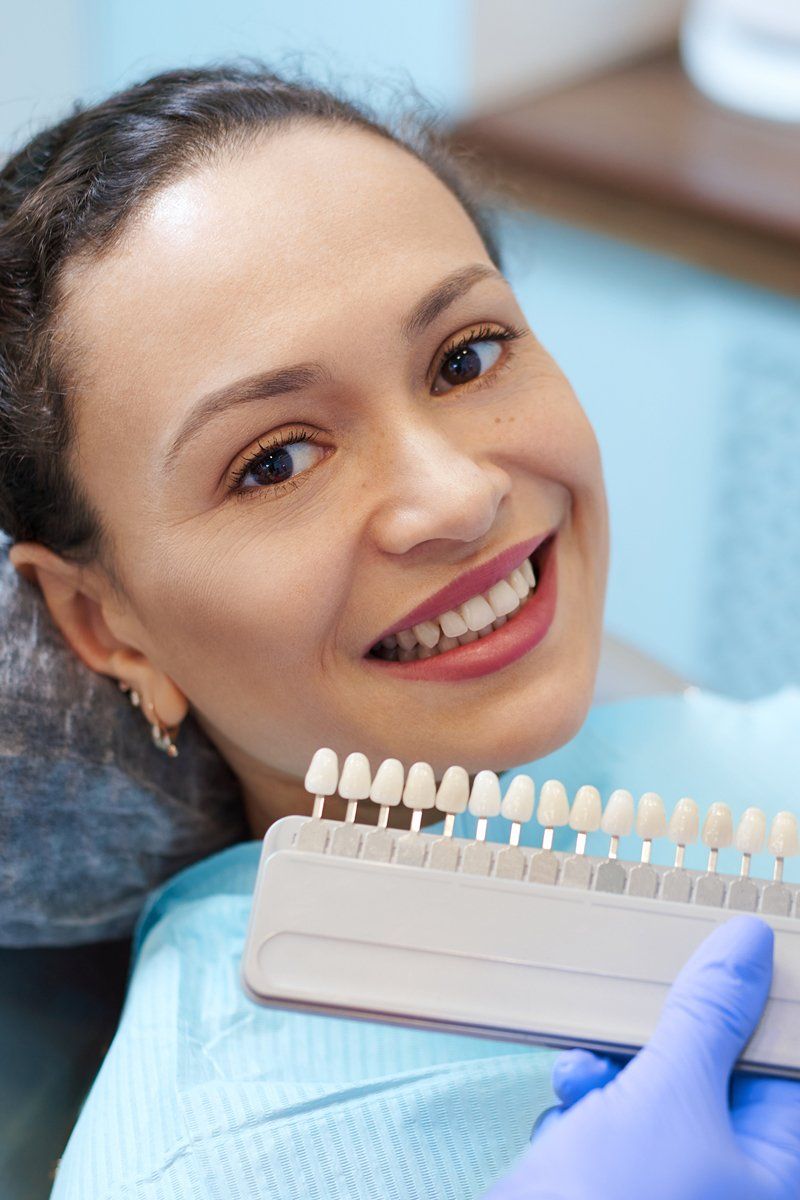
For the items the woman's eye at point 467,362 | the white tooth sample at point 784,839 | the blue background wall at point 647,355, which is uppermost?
the woman's eye at point 467,362

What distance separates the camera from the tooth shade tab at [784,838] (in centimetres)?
74

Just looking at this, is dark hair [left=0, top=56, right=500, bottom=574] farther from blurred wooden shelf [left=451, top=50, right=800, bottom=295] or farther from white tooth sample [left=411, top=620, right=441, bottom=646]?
blurred wooden shelf [left=451, top=50, right=800, bottom=295]

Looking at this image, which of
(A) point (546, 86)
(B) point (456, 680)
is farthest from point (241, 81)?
(A) point (546, 86)

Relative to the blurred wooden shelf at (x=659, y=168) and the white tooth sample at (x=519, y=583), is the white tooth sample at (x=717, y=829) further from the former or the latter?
the blurred wooden shelf at (x=659, y=168)

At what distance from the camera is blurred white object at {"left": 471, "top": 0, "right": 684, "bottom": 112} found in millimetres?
2279

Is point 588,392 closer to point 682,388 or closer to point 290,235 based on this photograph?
point 682,388

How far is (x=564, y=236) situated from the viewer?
2291mm

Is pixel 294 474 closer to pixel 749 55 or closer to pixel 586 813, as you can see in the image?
pixel 586 813

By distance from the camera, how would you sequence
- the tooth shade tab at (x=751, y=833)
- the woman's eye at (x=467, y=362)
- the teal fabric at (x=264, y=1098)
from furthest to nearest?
the woman's eye at (x=467, y=362) → the teal fabric at (x=264, y=1098) → the tooth shade tab at (x=751, y=833)

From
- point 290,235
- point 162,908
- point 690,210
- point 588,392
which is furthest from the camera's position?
point 588,392

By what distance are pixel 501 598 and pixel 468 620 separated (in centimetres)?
3

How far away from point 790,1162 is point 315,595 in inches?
17.2

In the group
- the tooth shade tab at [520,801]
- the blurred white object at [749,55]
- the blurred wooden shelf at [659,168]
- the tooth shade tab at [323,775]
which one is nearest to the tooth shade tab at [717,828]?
the tooth shade tab at [520,801]

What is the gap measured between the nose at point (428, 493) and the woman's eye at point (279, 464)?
51mm
